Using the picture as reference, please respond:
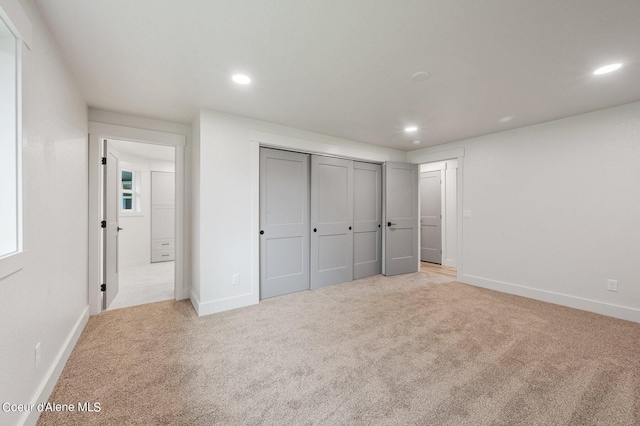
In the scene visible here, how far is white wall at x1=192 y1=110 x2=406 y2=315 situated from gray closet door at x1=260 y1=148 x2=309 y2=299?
0.60ft

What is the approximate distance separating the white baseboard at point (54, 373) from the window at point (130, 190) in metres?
3.77

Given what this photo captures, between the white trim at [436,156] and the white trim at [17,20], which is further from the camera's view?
the white trim at [436,156]

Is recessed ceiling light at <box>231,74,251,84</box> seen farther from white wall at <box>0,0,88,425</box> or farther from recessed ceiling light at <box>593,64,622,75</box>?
recessed ceiling light at <box>593,64,622,75</box>

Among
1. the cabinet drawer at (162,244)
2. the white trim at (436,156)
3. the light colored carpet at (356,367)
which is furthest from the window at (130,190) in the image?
the white trim at (436,156)

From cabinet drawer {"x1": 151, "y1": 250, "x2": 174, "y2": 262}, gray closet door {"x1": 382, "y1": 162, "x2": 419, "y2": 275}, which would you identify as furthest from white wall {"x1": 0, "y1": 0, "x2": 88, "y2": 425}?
gray closet door {"x1": 382, "y1": 162, "x2": 419, "y2": 275}

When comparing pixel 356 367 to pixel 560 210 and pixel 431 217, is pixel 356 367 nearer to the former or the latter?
pixel 560 210

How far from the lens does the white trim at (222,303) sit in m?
2.94

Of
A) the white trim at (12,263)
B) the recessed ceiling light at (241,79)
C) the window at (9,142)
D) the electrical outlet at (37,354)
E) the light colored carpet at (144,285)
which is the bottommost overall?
the light colored carpet at (144,285)

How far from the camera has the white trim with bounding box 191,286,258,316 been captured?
2938mm

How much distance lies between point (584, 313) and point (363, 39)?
387 cm

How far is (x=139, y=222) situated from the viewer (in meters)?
5.64

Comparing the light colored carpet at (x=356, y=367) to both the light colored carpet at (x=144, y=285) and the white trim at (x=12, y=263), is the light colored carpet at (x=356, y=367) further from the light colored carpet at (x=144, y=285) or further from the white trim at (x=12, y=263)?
the white trim at (x=12, y=263)

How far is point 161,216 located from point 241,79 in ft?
16.0

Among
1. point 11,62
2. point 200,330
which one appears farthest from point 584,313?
point 11,62
